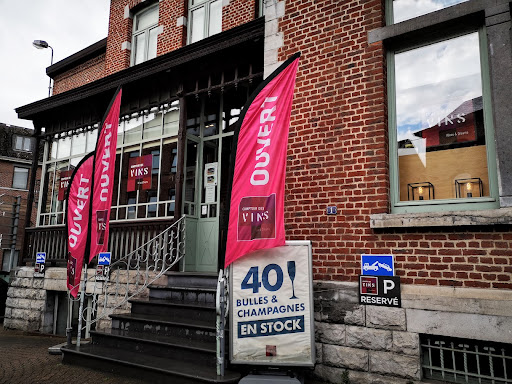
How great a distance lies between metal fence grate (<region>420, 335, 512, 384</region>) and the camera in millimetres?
3889

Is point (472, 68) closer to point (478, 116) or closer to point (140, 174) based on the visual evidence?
point (478, 116)

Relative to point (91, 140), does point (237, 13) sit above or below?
above

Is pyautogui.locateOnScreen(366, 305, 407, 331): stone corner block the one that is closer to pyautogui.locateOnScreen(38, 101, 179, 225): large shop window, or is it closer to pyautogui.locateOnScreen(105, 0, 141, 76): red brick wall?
pyautogui.locateOnScreen(38, 101, 179, 225): large shop window

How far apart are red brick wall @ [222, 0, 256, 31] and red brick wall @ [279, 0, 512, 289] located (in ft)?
8.05

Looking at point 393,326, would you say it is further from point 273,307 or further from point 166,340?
point 166,340

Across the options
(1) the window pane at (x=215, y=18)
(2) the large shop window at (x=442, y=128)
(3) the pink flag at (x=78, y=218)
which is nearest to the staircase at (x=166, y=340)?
(3) the pink flag at (x=78, y=218)

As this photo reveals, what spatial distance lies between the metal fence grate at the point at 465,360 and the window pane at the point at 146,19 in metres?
9.51

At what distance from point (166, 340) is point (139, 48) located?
7857 millimetres

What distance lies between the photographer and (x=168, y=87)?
8266 mm

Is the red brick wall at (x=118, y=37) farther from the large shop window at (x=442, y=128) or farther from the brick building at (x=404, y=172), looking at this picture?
the large shop window at (x=442, y=128)

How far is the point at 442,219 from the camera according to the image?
4195 millimetres

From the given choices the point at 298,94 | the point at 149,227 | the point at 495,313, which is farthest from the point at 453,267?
the point at 149,227

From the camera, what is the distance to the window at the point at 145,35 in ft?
32.6

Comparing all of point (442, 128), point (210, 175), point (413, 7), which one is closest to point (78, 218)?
point (210, 175)
